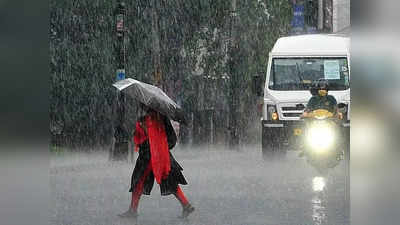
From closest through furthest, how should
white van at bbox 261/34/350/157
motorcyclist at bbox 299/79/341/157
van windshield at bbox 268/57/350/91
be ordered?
A: motorcyclist at bbox 299/79/341/157 → white van at bbox 261/34/350/157 → van windshield at bbox 268/57/350/91

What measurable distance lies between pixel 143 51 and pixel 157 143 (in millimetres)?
13344

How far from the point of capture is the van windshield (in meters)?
18.2

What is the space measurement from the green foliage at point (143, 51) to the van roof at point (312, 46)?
3376mm

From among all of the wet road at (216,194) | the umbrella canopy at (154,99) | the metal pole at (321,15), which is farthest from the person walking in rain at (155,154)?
the metal pole at (321,15)

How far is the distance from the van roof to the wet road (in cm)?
243

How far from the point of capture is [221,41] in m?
24.8

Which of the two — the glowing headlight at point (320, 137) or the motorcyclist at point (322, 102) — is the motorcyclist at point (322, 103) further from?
the glowing headlight at point (320, 137)

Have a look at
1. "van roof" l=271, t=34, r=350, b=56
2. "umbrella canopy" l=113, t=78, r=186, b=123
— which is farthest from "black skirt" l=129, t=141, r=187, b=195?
"van roof" l=271, t=34, r=350, b=56

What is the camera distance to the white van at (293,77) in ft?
58.5

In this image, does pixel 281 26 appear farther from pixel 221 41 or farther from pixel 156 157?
pixel 156 157

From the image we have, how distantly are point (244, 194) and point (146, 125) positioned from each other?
12.4ft

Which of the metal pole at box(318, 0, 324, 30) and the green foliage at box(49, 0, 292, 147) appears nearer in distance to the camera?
the green foliage at box(49, 0, 292, 147)

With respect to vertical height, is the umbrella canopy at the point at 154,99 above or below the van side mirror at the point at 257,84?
above

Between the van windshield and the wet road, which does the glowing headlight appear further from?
the van windshield
